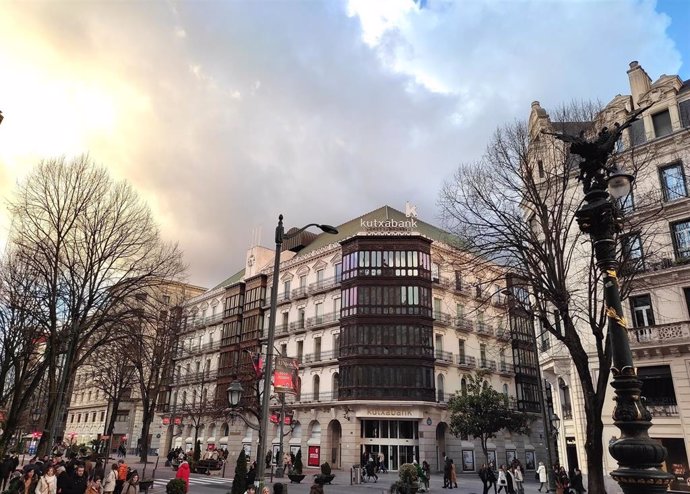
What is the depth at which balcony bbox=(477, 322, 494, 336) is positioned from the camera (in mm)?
47562

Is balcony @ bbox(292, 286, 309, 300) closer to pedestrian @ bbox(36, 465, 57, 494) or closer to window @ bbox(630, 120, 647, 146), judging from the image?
window @ bbox(630, 120, 647, 146)

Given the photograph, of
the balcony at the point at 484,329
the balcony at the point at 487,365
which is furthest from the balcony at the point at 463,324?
the balcony at the point at 487,365

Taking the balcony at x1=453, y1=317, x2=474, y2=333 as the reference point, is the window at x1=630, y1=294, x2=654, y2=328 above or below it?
below

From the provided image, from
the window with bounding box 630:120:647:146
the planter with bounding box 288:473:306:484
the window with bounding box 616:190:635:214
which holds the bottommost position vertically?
the planter with bounding box 288:473:306:484

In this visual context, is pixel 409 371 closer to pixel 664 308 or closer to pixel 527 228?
pixel 664 308

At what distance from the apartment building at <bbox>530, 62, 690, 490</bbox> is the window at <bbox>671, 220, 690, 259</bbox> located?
0.04 meters

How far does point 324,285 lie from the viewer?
4825cm

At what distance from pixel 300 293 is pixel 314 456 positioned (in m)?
16.3

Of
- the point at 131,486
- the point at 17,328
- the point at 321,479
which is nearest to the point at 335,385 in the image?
the point at 321,479

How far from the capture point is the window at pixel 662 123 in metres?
25.0

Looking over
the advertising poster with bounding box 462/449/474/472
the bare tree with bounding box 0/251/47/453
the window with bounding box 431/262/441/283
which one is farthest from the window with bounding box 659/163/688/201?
the bare tree with bounding box 0/251/47/453

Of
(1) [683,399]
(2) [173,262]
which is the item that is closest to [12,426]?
(2) [173,262]

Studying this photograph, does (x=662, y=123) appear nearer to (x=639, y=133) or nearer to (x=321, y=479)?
(x=639, y=133)

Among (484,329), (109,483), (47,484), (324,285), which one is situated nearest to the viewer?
(47,484)
